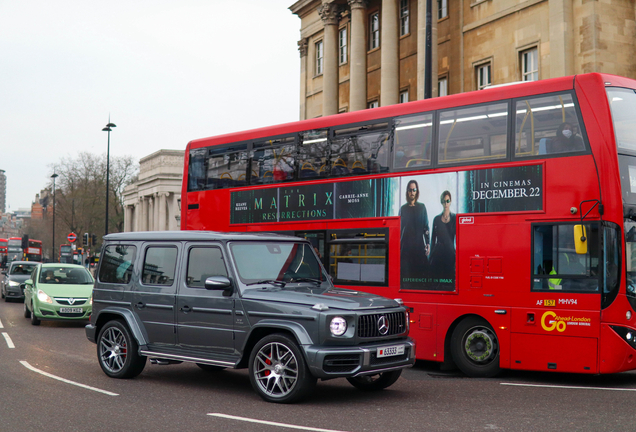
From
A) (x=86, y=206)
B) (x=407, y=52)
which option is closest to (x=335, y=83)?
(x=407, y=52)

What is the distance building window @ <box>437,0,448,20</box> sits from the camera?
3052cm

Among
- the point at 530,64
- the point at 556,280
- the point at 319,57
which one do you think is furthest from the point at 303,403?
the point at 319,57

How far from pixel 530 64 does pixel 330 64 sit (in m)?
13.4

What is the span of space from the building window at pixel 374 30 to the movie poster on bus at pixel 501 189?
24732 millimetres

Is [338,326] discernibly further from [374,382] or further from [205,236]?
[205,236]

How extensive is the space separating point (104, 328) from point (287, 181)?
15.4 feet

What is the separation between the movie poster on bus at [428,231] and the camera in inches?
447

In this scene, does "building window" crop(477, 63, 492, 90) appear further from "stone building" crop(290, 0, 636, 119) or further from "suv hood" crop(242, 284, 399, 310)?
"suv hood" crop(242, 284, 399, 310)

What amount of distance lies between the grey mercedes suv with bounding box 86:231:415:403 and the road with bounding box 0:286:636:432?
0.38m

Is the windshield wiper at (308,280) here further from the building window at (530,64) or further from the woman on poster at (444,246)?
the building window at (530,64)

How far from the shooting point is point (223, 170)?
1525cm

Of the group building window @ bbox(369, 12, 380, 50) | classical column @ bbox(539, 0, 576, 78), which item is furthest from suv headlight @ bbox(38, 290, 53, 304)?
building window @ bbox(369, 12, 380, 50)

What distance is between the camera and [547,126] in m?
10.3

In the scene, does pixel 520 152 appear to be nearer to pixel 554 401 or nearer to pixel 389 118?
pixel 389 118
